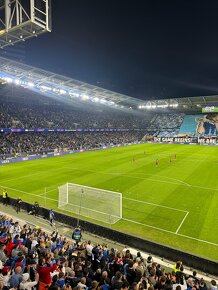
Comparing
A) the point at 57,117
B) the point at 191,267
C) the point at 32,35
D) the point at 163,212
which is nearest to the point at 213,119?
the point at 57,117

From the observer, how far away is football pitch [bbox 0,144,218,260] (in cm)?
1581

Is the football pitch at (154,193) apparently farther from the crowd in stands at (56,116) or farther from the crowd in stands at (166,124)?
the crowd in stands at (166,124)

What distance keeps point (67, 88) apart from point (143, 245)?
5684 cm

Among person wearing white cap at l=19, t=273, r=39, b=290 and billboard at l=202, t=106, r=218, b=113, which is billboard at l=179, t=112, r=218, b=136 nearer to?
billboard at l=202, t=106, r=218, b=113

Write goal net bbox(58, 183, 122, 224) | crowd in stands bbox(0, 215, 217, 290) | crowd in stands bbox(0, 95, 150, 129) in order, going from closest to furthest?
Result: crowd in stands bbox(0, 215, 217, 290) < goal net bbox(58, 183, 122, 224) < crowd in stands bbox(0, 95, 150, 129)

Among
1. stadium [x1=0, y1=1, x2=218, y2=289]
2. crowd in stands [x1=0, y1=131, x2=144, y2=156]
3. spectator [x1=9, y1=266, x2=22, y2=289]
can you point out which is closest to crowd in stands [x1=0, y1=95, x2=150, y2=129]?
stadium [x1=0, y1=1, x2=218, y2=289]

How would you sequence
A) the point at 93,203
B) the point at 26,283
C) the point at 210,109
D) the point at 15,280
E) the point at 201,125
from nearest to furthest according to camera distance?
the point at 15,280, the point at 26,283, the point at 93,203, the point at 210,109, the point at 201,125

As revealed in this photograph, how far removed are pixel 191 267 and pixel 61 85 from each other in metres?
56.0

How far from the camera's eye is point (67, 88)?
6556 cm

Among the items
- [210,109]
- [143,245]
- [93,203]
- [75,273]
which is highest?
[210,109]

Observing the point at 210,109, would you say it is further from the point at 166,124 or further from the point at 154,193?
the point at 154,193

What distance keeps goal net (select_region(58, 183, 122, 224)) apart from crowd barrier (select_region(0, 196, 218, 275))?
4.87 feet

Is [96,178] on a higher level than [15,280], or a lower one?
lower

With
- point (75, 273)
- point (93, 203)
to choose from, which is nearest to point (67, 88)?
point (93, 203)
